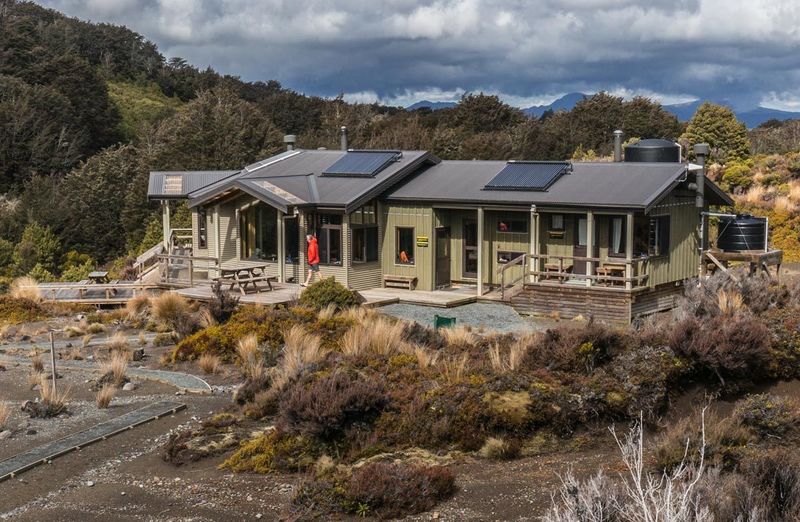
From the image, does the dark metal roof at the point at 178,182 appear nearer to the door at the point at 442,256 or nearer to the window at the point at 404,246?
the window at the point at 404,246

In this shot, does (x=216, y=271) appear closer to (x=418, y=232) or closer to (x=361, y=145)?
(x=418, y=232)

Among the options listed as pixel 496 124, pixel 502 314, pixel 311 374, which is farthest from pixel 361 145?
pixel 311 374

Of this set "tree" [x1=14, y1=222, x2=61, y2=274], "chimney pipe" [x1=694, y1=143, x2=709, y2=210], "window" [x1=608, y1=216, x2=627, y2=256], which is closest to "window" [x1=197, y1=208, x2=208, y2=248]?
"tree" [x1=14, y1=222, x2=61, y2=274]

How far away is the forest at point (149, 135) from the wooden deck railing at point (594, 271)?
1184 cm

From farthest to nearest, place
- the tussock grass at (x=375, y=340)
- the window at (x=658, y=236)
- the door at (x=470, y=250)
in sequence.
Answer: the door at (x=470, y=250), the window at (x=658, y=236), the tussock grass at (x=375, y=340)

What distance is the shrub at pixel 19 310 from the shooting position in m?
25.8

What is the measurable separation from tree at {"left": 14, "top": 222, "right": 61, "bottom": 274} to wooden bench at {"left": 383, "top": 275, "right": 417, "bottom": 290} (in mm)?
16723

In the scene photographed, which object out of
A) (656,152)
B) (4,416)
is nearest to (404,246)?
(656,152)

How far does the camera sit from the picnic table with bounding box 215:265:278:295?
2538cm

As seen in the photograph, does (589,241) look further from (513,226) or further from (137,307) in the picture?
(137,307)

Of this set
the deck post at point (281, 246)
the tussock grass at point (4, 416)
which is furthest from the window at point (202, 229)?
the tussock grass at point (4, 416)

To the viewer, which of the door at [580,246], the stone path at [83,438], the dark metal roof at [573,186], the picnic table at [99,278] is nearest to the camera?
the stone path at [83,438]

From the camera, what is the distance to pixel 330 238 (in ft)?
86.0

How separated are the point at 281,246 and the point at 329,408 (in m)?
14.6
